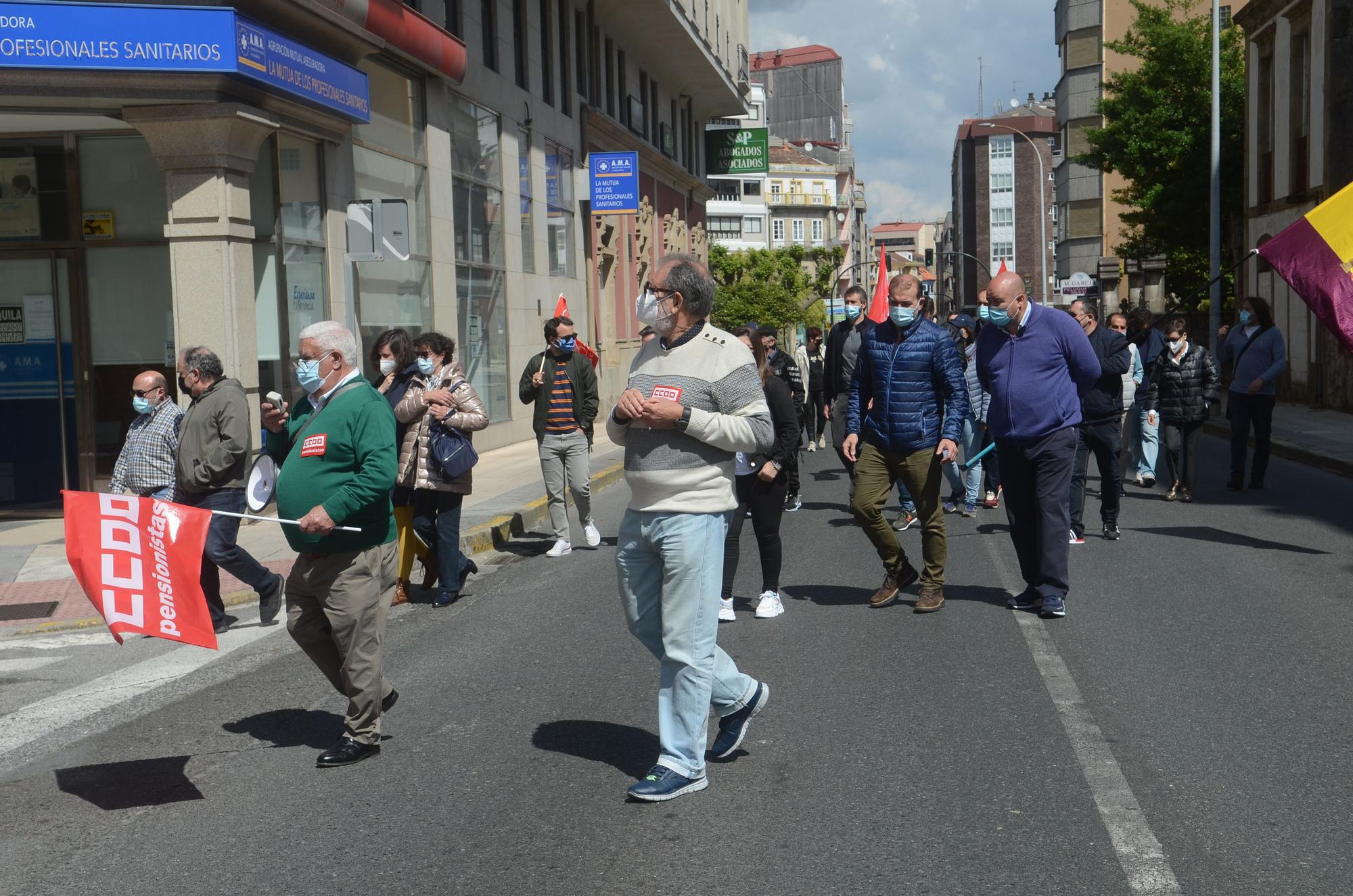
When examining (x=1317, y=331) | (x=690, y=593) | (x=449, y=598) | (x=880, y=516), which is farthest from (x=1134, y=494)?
(x=1317, y=331)

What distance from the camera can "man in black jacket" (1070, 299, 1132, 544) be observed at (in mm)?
11055

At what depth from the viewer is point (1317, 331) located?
27203 millimetres

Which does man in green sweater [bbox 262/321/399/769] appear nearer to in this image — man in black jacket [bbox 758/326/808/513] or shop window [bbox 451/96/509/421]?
man in black jacket [bbox 758/326/808/513]

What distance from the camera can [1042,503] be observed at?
816 cm

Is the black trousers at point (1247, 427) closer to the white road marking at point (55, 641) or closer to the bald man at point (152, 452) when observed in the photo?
the bald man at point (152, 452)

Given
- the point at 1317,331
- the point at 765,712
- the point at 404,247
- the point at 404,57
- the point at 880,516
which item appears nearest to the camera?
the point at 765,712

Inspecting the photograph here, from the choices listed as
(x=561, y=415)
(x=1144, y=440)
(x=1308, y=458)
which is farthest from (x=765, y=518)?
(x=1308, y=458)

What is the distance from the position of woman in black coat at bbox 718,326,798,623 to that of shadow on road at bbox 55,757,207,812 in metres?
3.51

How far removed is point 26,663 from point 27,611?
1471 millimetres

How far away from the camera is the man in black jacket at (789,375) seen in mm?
10281

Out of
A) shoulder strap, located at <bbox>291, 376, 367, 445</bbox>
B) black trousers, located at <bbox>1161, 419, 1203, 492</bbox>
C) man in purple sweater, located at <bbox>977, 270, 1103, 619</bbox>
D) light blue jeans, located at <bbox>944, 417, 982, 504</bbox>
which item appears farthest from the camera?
black trousers, located at <bbox>1161, 419, 1203, 492</bbox>

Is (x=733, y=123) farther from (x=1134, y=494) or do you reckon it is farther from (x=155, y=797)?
(x=155, y=797)

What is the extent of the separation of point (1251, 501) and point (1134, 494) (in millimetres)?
1185

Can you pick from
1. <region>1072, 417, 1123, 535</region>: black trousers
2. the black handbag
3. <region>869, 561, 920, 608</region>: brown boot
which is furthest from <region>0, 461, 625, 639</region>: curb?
<region>1072, 417, 1123, 535</region>: black trousers
